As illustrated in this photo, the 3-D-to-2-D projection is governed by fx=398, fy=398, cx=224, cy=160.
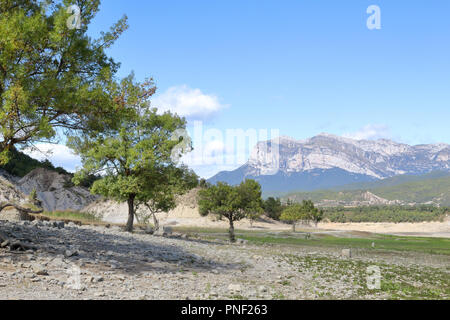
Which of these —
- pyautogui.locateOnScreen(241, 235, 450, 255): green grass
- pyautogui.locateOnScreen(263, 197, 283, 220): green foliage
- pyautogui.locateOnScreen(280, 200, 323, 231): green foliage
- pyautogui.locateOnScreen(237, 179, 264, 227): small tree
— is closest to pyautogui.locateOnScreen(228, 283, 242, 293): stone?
pyautogui.locateOnScreen(237, 179, 264, 227): small tree

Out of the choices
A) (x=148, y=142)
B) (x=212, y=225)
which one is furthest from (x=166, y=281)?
(x=212, y=225)

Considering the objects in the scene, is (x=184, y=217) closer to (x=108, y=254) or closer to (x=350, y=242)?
(x=350, y=242)

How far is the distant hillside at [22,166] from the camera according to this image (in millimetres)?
86656

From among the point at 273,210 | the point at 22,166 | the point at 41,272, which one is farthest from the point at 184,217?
the point at 41,272

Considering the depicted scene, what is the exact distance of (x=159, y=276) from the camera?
1798cm

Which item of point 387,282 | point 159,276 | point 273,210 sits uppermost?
point 159,276

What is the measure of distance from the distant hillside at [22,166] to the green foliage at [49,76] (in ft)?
230

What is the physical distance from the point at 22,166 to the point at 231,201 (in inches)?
2430

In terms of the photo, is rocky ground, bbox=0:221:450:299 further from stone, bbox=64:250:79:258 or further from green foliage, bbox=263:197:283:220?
green foliage, bbox=263:197:283:220

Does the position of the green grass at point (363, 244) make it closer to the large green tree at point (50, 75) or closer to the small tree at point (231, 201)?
the small tree at point (231, 201)

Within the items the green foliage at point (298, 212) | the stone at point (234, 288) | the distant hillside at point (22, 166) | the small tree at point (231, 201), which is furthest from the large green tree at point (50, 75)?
the green foliage at point (298, 212)

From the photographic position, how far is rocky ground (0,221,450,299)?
14.1 metres
